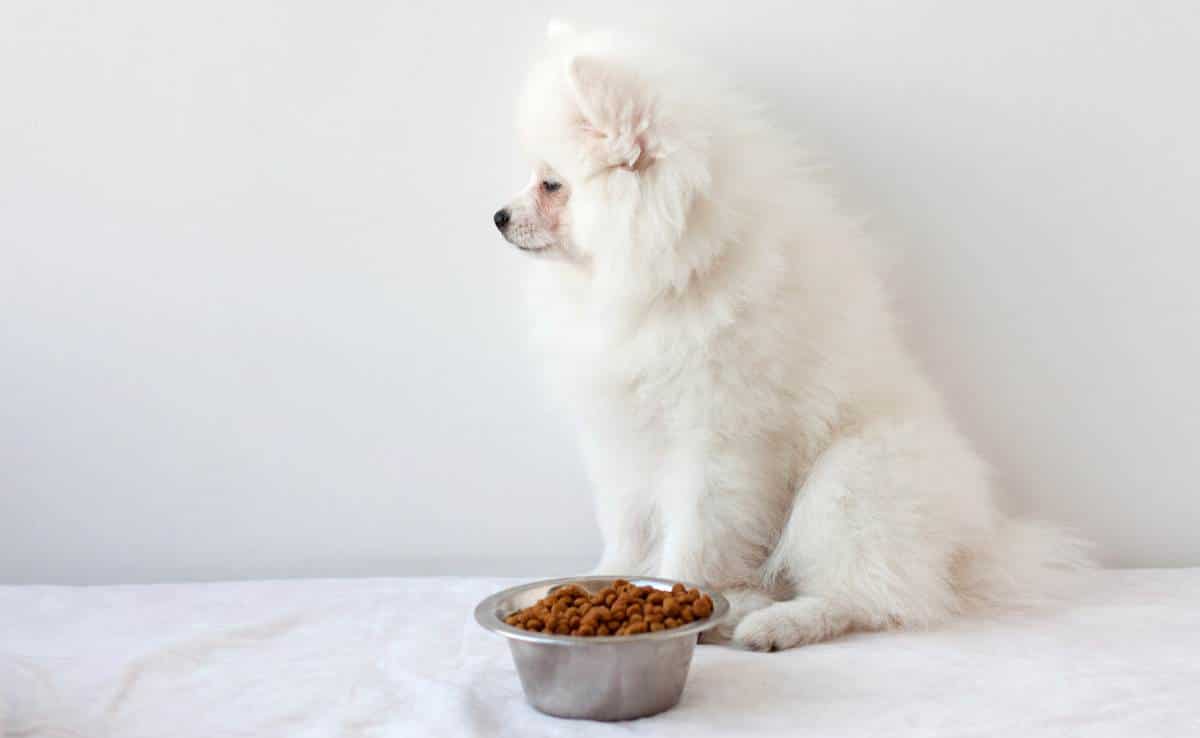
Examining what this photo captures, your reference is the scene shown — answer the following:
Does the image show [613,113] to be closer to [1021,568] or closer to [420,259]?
[420,259]

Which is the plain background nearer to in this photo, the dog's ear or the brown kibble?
the dog's ear

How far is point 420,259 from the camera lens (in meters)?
2.90

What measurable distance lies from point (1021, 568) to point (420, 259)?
1652 millimetres

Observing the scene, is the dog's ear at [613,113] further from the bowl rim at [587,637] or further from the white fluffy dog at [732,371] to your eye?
the bowl rim at [587,637]

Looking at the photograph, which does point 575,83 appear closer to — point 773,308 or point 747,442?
point 773,308

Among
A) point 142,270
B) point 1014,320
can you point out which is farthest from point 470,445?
point 1014,320

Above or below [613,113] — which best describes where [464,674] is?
below

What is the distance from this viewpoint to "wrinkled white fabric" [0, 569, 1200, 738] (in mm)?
1854

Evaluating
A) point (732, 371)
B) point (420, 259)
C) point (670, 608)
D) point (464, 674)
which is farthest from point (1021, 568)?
point (420, 259)

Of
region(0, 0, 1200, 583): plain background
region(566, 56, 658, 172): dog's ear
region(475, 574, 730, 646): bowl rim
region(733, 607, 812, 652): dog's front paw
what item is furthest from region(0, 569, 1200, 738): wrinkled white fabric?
region(566, 56, 658, 172): dog's ear

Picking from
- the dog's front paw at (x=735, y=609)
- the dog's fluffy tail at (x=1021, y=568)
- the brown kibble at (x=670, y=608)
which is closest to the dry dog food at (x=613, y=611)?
the brown kibble at (x=670, y=608)

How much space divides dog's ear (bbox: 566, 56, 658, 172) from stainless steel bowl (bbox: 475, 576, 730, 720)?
3.18 feet

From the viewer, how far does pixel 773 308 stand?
2387mm

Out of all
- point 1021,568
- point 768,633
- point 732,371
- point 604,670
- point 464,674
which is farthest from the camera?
point 1021,568
